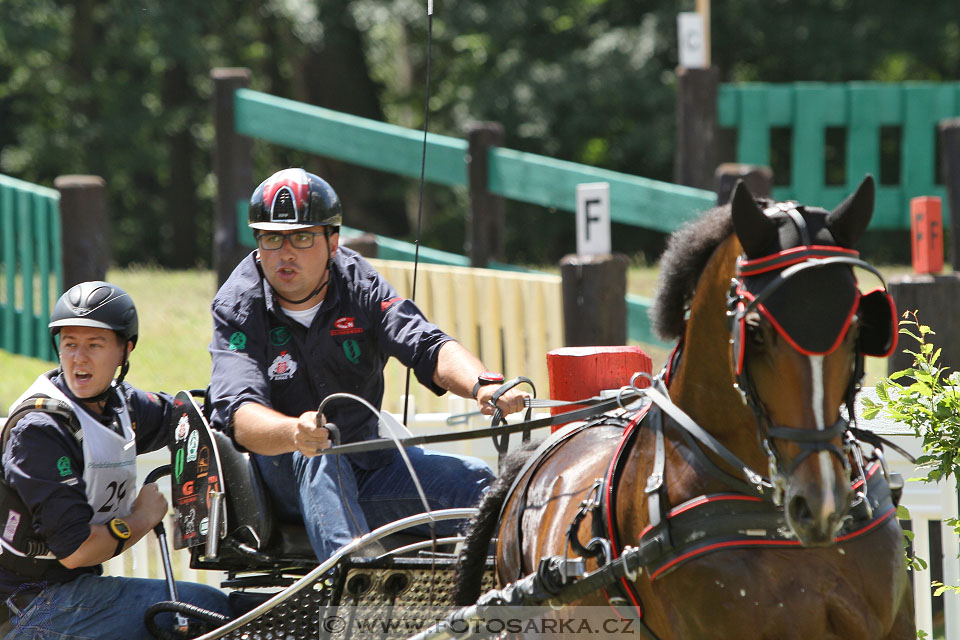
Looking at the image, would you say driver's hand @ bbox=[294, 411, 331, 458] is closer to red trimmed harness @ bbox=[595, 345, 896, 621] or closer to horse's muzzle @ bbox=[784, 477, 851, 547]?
red trimmed harness @ bbox=[595, 345, 896, 621]

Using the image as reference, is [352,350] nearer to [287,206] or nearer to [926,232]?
[287,206]

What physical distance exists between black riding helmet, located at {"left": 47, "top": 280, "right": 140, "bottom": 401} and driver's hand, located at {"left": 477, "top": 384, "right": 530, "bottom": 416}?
1.24 m

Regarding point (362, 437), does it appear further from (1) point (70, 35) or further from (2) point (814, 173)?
(1) point (70, 35)

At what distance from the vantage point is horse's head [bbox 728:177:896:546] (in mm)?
2441

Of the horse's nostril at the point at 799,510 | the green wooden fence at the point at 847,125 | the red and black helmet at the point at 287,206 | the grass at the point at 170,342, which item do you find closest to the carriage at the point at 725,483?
the horse's nostril at the point at 799,510

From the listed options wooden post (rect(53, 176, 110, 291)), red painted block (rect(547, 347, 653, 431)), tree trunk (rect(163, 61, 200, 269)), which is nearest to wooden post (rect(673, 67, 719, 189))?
wooden post (rect(53, 176, 110, 291))

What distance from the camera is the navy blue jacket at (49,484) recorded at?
3760mm

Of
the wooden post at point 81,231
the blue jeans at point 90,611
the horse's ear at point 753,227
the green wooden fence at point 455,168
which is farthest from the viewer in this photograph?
the green wooden fence at point 455,168

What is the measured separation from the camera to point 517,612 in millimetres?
3133

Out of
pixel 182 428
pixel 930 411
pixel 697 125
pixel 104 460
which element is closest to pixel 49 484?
pixel 104 460

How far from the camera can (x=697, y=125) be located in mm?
9383

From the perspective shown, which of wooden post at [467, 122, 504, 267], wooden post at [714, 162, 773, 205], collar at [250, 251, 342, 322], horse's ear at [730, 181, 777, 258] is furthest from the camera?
wooden post at [467, 122, 504, 267]

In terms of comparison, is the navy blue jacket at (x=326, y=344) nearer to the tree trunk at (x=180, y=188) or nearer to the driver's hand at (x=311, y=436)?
the driver's hand at (x=311, y=436)

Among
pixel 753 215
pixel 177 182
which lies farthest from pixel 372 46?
pixel 753 215
